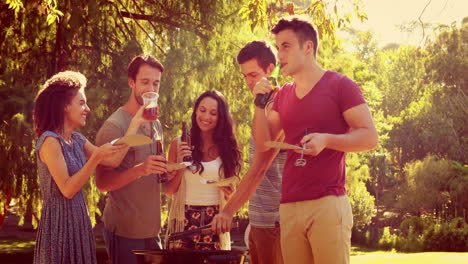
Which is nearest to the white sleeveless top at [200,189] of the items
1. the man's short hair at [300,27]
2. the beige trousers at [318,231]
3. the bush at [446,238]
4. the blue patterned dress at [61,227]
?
the blue patterned dress at [61,227]

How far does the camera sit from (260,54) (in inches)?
140

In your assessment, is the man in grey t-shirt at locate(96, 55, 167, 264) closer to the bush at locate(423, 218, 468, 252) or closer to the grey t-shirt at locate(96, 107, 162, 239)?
the grey t-shirt at locate(96, 107, 162, 239)

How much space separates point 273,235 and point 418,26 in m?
4.78

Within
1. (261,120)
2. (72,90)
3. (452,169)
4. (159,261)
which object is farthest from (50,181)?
(452,169)

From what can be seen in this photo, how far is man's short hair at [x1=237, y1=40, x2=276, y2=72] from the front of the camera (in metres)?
3.55

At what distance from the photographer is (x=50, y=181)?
A: 3.18 metres

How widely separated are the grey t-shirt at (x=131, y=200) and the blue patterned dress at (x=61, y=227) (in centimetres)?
26

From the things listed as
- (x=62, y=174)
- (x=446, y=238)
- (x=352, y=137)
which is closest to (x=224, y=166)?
(x=62, y=174)

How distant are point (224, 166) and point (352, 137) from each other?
58.8 inches

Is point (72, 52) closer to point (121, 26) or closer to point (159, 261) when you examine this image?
point (121, 26)

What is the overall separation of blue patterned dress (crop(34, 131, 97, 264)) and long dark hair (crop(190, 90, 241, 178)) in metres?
0.86

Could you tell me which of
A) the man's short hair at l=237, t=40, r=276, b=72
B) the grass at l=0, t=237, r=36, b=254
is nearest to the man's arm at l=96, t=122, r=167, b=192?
the man's short hair at l=237, t=40, r=276, b=72

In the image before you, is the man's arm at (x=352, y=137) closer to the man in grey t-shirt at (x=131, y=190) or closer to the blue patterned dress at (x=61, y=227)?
the man in grey t-shirt at (x=131, y=190)

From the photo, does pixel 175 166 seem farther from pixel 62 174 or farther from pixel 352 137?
pixel 352 137
